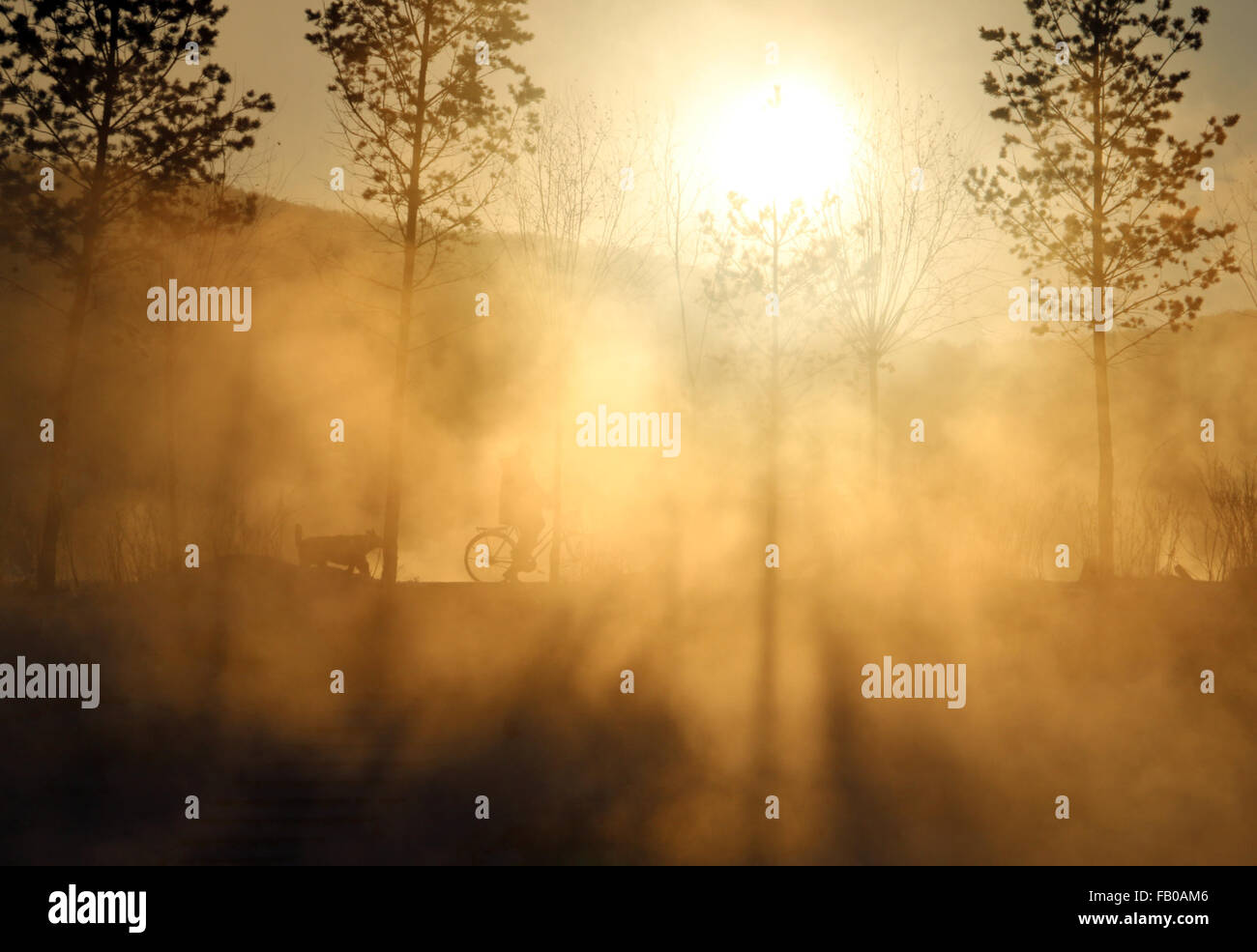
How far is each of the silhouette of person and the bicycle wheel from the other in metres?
0.13

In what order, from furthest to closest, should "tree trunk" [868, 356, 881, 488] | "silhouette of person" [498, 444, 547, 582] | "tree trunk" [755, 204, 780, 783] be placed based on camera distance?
"tree trunk" [868, 356, 881, 488] < "silhouette of person" [498, 444, 547, 582] < "tree trunk" [755, 204, 780, 783]

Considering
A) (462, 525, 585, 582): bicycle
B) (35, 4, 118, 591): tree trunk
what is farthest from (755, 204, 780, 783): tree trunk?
(35, 4, 118, 591): tree trunk

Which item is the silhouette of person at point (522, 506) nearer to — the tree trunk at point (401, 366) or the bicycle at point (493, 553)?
the bicycle at point (493, 553)

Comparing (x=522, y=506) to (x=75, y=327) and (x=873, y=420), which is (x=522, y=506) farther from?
(x=75, y=327)

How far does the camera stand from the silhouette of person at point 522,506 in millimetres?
15133

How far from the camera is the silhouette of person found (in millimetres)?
15133

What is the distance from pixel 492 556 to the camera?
15.2m

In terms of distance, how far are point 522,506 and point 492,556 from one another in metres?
0.82

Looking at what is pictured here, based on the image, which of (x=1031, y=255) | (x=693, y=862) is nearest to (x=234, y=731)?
(x=693, y=862)

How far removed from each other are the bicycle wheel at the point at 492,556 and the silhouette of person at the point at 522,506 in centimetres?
13

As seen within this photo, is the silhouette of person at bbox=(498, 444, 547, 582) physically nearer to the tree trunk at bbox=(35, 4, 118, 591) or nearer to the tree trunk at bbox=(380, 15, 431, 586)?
the tree trunk at bbox=(380, 15, 431, 586)

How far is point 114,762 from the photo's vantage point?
9.52 metres
